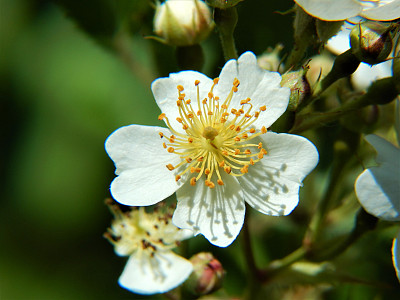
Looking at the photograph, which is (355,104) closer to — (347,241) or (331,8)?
(331,8)

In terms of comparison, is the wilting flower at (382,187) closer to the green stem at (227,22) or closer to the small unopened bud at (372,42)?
the small unopened bud at (372,42)

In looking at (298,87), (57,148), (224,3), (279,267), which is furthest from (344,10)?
(57,148)

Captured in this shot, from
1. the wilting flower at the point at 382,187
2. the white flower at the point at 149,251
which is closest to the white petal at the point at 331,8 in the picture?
the wilting flower at the point at 382,187

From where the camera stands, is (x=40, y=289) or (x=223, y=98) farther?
(x=40, y=289)

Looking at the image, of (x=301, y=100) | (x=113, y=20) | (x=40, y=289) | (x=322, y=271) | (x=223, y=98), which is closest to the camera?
(x=301, y=100)

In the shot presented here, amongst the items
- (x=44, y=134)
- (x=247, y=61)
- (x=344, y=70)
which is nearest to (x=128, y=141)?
(x=247, y=61)

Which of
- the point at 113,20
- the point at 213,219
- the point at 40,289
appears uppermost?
the point at 113,20

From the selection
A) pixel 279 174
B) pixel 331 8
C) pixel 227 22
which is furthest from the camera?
pixel 227 22

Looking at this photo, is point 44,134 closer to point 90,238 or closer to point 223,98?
point 90,238
